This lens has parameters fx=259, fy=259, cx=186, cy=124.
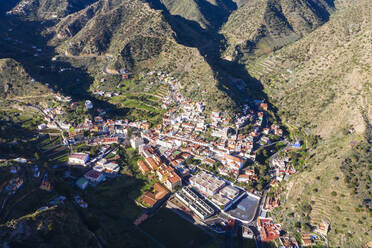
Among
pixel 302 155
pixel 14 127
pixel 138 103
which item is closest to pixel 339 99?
pixel 302 155

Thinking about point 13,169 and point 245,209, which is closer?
point 13,169

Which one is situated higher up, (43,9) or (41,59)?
(43,9)

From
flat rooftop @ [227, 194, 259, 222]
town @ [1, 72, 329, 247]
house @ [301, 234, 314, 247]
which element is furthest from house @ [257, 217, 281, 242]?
house @ [301, 234, 314, 247]

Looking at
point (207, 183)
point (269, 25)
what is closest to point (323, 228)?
point (207, 183)

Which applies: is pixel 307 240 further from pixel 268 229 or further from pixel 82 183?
pixel 82 183

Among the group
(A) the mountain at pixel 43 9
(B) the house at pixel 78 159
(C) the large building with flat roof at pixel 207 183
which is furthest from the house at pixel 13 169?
(A) the mountain at pixel 43 9

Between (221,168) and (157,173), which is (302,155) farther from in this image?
(157,173)

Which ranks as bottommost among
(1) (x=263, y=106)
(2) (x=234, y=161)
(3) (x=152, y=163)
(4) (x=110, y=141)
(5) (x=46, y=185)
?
(1) (x=263, y=106)
